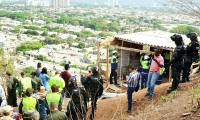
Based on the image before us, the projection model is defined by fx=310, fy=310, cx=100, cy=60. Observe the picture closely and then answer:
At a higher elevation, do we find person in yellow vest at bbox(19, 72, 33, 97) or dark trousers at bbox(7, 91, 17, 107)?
person in yellow vest at bbox(19, 72, 33, 97)

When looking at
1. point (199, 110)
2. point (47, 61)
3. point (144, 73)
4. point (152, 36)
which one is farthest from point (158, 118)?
point (47, 61)

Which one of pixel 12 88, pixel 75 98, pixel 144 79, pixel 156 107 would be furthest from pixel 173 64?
pixel 12 88

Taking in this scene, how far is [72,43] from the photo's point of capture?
70.5 metres

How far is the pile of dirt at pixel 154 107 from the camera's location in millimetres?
6165

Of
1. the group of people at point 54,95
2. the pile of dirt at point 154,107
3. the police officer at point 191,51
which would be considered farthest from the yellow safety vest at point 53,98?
the police officer at point 191,51

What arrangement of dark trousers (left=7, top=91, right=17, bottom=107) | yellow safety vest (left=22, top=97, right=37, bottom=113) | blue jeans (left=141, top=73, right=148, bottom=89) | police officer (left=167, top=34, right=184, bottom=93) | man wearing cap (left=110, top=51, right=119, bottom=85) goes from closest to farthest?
yellow safety vest (left=22, top=97, right=37, bottom=113)
police officer (left=167, top=34, right=184, bottom=93)
dark trousers (left=7, top=91, right=17, bottom=107)
blue jeans (left=141, top=73, right=148, bottom=89)
man wearing cap (left=110, top=51, right=119, bottom=85)

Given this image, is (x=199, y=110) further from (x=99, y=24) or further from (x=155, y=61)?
(x=99, y=24)

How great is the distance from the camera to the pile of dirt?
617 cm

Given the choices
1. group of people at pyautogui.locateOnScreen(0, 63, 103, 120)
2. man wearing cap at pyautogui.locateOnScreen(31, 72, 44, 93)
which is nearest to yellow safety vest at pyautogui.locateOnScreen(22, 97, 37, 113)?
group of people at pyautogui.locateOnScreen(0, 63, 103, 120)

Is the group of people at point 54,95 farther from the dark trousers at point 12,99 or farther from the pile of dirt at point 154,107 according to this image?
the pile of dirt at point 154,107

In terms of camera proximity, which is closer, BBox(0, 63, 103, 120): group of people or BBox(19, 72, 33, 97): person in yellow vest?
BBox(0, 63, 103, 120): group of people

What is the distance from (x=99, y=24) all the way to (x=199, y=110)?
93795mm

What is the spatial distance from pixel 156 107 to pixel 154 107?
47mm

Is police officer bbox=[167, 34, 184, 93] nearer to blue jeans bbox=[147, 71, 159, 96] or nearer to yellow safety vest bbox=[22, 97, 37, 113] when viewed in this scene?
blue jeans bbox=[147, 71, 159, 96]
